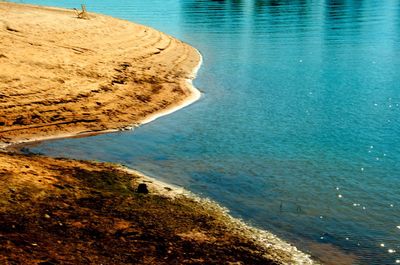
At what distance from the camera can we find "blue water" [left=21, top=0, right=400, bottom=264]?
1225 centimetres

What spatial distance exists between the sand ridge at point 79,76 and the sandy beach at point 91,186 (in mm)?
55

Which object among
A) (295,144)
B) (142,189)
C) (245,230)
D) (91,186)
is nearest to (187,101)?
(295,144)

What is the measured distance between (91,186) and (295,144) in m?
7.54

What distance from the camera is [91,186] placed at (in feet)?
41.8

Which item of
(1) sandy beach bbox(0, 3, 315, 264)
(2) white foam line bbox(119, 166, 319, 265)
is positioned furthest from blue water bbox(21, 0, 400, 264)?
(1) sandy beach bbox(0, 3, 315, 264)

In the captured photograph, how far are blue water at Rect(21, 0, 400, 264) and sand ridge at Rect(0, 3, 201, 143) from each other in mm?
1198

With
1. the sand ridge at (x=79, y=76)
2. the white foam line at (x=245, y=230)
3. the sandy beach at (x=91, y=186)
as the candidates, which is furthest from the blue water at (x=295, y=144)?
the sand ridge at (x=79, y=76)

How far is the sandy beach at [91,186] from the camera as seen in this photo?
9.62 m

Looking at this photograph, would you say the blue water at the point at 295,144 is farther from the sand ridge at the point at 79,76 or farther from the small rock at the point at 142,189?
the small rock at the point at 142,189

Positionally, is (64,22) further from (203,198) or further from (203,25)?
(203,198)

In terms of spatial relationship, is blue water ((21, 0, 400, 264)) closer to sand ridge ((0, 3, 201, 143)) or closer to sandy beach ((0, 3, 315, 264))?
sandy beach ((0, 3, 315, 264))

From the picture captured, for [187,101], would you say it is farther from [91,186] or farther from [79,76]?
[91,186]

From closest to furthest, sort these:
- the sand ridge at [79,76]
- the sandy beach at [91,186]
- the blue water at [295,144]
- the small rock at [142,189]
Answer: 1. the sandy beach at [91,186]
2. the blue water at [295,144]
3. the small rock at [142,189]
4. the sand ridge at [79,76]

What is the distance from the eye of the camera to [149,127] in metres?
19.8
